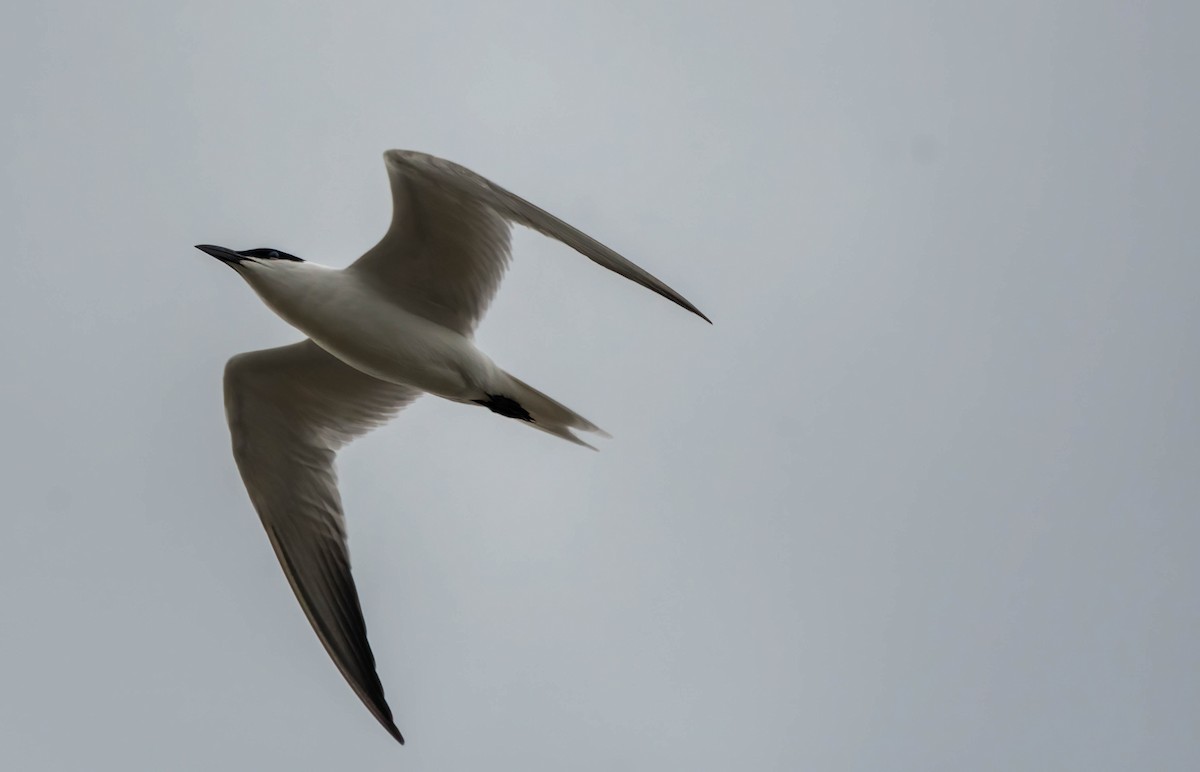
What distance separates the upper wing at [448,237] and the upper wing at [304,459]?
92 cm

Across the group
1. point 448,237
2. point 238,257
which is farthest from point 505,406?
point 238,257

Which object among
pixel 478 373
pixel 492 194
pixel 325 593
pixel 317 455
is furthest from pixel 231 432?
pixel 492 194

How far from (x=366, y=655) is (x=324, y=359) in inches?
81.7

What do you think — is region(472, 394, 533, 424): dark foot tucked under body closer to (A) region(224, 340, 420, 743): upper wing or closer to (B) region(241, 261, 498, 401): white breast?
(B) region(241, 261, 498, 401): white breast

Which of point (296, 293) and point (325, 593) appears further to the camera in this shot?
point (325, 593)

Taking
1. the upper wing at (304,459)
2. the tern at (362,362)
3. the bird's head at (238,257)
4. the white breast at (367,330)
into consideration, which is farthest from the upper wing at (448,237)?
the upper wing at (304,459)

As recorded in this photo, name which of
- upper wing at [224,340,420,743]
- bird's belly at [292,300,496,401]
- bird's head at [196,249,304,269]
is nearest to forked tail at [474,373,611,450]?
bird's belly at [292,300,496,401]

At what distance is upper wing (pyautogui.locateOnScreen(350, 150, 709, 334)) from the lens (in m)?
8.88

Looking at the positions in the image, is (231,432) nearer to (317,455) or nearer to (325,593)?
(317,455)

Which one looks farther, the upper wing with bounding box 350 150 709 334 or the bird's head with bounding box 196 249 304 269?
the bird's head with bounding box 196 249 304 269

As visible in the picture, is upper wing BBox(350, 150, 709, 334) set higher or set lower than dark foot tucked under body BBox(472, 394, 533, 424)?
higher

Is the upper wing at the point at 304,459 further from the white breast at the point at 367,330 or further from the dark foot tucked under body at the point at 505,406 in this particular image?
the dark foot tucked under body at the point at 505,406

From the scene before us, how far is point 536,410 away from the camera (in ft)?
31.9

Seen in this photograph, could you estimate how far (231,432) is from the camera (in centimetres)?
1016
